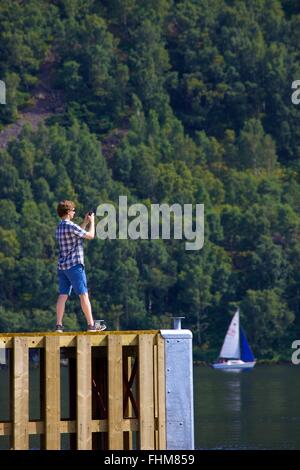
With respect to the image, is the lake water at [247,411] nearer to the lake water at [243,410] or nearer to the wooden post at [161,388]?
the lake water at [243,410]

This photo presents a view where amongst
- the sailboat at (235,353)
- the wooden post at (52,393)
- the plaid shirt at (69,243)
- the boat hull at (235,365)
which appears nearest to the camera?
the wooden post at (52,393)

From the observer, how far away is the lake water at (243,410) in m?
48.2

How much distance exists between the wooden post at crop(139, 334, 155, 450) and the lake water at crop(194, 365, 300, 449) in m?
24.4

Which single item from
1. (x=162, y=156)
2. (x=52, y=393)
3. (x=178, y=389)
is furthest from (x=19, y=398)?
(x=162, y=156)

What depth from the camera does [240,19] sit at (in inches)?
7441

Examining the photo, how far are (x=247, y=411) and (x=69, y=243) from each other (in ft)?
132

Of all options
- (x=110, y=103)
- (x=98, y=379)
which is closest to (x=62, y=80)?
(x=110, y=103)

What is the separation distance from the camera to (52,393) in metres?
21.2

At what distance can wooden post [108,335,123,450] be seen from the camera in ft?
69.8

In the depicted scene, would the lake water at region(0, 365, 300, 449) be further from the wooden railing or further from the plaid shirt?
the wooden railing

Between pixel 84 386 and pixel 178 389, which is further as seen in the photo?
pixel 178 389

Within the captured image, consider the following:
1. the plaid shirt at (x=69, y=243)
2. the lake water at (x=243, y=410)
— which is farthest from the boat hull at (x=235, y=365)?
the plaid shirt at (x=69, y=243)

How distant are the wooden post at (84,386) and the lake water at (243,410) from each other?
20.2 m

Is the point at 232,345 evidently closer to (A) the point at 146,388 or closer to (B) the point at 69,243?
(B) the point at 69,243
